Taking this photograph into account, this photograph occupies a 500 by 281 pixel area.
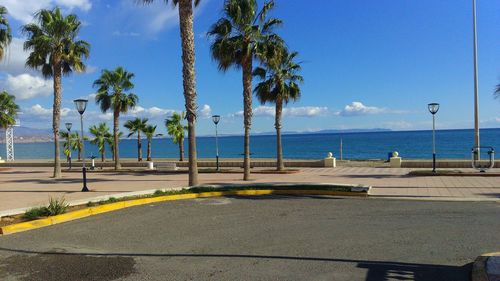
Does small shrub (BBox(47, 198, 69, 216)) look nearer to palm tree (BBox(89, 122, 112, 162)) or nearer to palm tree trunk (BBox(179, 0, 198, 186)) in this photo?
palm tree trunk (BBox(179, 0, 198, 186))

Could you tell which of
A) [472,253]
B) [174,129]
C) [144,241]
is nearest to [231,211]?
[144,241]

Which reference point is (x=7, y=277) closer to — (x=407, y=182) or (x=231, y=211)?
(x=231, y=211)

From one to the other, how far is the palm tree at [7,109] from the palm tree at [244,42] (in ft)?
86.4

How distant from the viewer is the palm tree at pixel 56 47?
24.5 m

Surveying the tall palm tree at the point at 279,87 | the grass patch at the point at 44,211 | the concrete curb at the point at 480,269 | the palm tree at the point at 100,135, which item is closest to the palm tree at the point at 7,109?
the palm tree at the point at 100,135

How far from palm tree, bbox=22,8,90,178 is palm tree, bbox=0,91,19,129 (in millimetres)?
15255

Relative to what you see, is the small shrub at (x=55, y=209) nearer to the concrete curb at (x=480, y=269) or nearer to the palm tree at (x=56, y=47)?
the concrete curb at (x=480, y=269)

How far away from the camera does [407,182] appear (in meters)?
18.1

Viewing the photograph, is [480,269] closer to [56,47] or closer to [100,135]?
[56,47]

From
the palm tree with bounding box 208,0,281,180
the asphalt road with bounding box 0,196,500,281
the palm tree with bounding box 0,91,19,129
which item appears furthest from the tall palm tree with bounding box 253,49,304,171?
the palm tree with bounding box 0,91,19,129

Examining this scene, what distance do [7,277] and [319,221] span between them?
6.11 meters

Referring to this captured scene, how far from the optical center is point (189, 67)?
15.9 metres

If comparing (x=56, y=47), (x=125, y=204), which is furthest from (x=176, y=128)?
(x=125, y=204)

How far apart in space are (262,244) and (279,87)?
61.6ft
